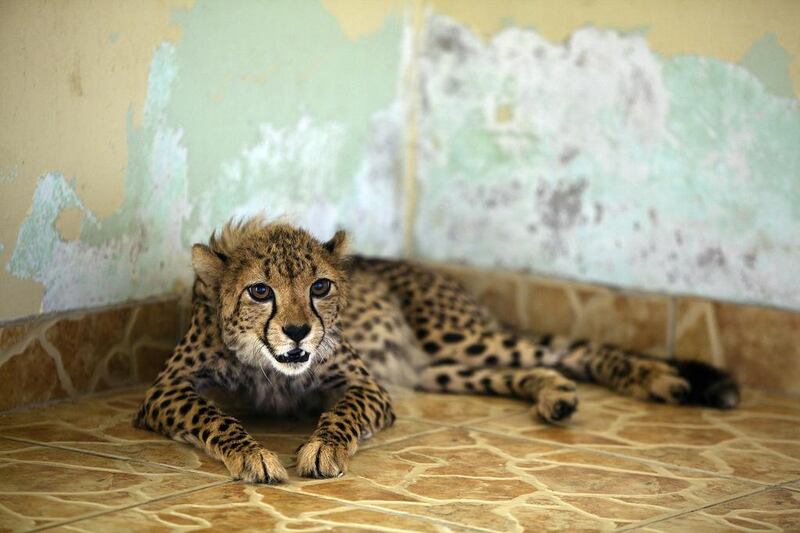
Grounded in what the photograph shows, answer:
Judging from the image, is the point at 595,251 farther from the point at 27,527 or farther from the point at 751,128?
the point at 27,527

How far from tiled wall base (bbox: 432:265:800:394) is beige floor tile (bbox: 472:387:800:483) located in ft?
0.54

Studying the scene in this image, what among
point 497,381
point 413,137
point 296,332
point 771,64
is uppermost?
point 771,64

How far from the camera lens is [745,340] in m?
5.29

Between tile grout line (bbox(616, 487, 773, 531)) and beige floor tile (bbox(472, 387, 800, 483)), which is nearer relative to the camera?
tile grout line (bbox(616, 487, 773, 531))

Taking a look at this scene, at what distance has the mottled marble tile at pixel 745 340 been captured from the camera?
5.19m

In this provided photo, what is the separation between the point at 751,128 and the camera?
521 centimetres

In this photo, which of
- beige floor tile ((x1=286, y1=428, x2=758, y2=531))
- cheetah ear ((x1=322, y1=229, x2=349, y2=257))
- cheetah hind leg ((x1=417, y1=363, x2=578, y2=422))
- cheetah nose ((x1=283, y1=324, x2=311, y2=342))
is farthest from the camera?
cheetah hind leg ((x1=417, y1=363, x2=578, y2=422))

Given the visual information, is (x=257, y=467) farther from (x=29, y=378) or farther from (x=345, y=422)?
(x=29, y=378)

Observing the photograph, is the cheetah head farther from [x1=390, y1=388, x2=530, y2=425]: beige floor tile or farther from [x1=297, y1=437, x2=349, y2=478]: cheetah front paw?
[x1=390, y1=388, x2=530, y2=425]: beige floor tile

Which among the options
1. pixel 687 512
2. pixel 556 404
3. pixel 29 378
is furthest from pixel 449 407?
pixel 29 378

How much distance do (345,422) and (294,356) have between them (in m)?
0.28

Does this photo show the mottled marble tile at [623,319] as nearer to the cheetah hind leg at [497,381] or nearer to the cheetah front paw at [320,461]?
the cheetah hind leg at [497,381]

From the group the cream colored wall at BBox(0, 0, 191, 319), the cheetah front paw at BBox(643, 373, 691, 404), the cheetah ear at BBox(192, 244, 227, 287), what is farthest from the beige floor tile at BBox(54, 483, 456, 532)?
the cheetah front paw at BBox(643, 373, 691, 404)

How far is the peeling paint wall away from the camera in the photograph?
15.0 feet
